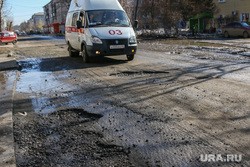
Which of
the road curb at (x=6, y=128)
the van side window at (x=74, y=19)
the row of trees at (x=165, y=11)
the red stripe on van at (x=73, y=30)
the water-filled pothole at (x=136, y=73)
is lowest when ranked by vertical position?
the road curb at (x=6, y=128)

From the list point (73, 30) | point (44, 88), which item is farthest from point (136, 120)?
point (73, 30)

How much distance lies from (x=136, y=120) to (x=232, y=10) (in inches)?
1892

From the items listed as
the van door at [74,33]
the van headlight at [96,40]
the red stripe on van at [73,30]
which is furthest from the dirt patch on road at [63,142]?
the van door at [74,33]

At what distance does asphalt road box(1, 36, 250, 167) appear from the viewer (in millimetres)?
4250

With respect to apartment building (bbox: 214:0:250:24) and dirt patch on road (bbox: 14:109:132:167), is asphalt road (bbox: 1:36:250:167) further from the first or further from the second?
apartment building (bbox: 214:0:250:24)

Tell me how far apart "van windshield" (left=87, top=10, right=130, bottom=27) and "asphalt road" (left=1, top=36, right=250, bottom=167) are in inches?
154

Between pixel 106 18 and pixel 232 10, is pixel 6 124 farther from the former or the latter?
pixel 232 10

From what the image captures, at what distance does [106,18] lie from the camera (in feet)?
45.2

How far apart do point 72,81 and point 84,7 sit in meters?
5.52

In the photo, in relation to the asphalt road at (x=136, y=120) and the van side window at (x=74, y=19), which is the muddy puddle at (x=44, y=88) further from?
the van side window at (x=74, y=19)

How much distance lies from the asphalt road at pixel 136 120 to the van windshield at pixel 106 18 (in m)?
3.90

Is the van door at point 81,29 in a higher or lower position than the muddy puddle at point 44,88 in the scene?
higher

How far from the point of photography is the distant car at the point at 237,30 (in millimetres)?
31920

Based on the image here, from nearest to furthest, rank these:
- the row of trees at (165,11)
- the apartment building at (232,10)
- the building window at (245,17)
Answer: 1. the row of trees at (165,11)
2. the apartment building at (232,10)
3. the building window at (245,17)
